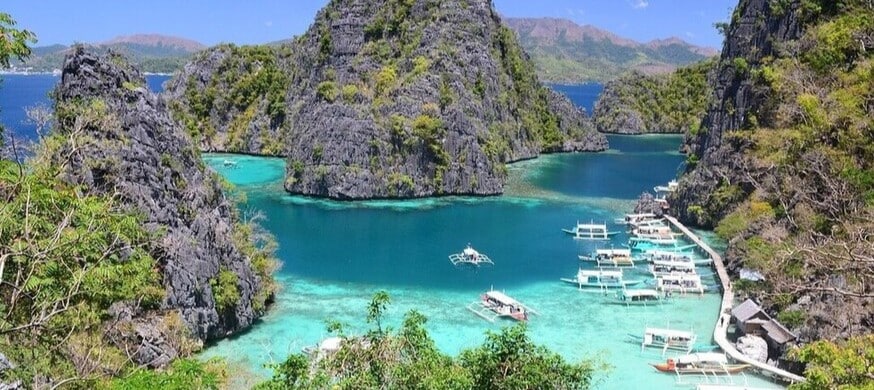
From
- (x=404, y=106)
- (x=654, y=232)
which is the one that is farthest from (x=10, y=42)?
(x=404, y=106)

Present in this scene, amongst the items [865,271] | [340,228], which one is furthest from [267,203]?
[865,271]

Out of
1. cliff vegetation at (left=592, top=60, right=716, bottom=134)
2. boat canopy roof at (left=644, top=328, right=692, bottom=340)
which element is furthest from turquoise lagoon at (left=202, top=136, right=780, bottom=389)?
cliff vegetation at (left=592, top=60, right=716, bottom=134)

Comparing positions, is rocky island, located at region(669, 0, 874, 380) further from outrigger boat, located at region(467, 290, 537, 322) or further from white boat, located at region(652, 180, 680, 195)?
outrigger boat, located at region(467, 290, 537, 322)

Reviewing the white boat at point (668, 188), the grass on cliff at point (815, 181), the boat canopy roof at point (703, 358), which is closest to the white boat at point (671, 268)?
the grass on cliff at point (815, 181)

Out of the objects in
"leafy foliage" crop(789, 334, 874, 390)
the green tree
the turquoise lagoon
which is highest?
the green tree

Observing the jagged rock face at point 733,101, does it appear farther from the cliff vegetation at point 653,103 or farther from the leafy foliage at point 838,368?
the cliff vegetation at point 653,103

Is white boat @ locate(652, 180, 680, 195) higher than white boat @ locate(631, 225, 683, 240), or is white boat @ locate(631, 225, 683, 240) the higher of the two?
white boat @ locate(652, 180, 680, 195)

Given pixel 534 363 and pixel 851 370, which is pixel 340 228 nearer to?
pixel 534 363
